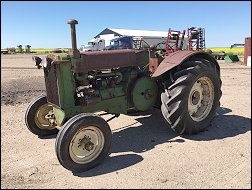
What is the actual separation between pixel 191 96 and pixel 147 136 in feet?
3.68

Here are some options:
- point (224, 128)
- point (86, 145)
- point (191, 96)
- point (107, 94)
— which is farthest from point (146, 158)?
point (224, 128)

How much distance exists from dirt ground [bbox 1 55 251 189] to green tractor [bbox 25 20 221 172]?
254 millimetres

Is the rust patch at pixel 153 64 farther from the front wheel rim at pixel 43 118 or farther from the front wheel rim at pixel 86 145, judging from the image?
the front wheel rim at pixel 43 118

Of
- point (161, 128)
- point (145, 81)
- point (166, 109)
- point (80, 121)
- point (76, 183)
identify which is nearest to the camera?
point (76, 183)

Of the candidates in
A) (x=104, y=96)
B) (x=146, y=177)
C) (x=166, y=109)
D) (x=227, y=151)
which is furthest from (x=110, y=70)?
(x=227, y=151)

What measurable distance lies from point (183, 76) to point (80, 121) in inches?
79.7

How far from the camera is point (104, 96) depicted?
4.72 meters

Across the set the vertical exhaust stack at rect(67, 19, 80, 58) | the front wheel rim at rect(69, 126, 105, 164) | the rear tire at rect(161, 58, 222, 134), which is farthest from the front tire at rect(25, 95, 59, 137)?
the rear tire at rect(161, 58, 222, 134)

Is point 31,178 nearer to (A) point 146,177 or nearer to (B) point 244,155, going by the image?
(A) point 146,177

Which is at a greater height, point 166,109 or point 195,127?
point 166,109

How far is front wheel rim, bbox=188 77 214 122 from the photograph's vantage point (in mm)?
5193

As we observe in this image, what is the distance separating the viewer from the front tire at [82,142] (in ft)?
12.1

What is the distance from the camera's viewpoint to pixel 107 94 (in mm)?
4754

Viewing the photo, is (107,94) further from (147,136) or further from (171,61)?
(171,61)
